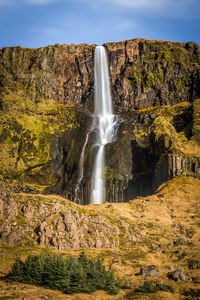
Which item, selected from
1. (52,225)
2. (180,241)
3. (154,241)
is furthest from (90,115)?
(52,225)

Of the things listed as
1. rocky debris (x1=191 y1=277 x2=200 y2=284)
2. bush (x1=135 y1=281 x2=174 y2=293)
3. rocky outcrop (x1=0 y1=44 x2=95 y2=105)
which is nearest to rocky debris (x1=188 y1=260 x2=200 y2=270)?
rocky debris (x1=191 y1=277 x2=200 y2=284)

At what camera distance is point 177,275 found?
32.4 m

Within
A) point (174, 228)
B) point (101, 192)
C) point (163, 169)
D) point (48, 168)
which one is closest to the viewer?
point (174, 228)

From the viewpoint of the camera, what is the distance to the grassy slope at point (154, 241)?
2850 centimetres

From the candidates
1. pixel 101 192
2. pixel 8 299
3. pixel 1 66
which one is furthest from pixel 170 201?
pixel 1 66

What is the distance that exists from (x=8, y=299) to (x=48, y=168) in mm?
72877

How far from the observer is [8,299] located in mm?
24406

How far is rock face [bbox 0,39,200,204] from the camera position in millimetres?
78312

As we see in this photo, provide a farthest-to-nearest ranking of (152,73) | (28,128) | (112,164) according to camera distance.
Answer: (152,73) → (28,128) → (112,164)

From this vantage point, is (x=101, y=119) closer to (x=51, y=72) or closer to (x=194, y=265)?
(x=51, y=72)

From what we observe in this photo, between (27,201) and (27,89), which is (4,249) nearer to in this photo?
(27,201)

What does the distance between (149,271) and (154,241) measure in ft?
36.9

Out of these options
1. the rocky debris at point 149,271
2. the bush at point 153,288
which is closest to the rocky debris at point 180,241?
the rocky debris at point 149,271

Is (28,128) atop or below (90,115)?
below
